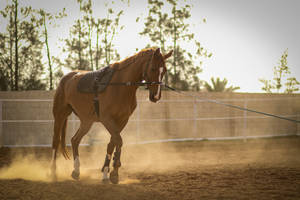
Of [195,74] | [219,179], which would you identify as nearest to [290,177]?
[219,179]

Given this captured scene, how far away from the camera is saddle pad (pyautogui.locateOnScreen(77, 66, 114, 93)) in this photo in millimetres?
4957

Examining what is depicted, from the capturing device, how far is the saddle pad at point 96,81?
496 cm

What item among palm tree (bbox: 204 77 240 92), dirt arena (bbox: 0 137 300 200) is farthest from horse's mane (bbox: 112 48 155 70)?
palm tree (bbox: 204 77 240 92)

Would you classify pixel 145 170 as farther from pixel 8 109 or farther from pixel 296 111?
pixel 296 111

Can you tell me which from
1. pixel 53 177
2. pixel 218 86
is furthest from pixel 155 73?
pixel 218 86

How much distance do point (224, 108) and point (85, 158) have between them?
1299 cm

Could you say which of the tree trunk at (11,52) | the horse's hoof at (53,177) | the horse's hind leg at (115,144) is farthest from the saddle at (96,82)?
the tree trunk at (11,52)

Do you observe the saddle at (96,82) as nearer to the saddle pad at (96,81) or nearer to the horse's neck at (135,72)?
the saddle pad at (96,81)

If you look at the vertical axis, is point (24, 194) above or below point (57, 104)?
below

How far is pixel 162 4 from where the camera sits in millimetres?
20766

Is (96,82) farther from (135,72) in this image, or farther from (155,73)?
(155,73)

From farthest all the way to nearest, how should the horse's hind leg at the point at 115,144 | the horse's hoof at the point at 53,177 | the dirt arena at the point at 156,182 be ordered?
1. the horse's hoof at the point at 53,177
2. the horse's hind leg at the point at 115,144
3. the dirt arena at the point at 156,182

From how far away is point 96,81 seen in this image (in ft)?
16.5

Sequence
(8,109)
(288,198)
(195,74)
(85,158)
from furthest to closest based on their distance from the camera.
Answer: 1. (195,74)
2. (8,109)
3. (85,158)
4. (288,198)
